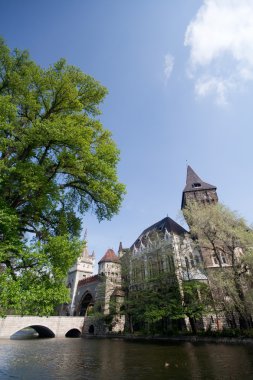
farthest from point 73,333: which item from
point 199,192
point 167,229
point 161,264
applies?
point 199,192

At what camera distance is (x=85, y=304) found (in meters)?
57.1

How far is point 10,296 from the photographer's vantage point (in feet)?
23.1

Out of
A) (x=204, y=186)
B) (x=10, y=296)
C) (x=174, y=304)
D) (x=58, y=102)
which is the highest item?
(x=204, y=186)

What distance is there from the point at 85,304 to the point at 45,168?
5528 cm

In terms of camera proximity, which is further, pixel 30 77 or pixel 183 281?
pixel 183 281

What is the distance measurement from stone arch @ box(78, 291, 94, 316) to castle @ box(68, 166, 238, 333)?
35 centimetres

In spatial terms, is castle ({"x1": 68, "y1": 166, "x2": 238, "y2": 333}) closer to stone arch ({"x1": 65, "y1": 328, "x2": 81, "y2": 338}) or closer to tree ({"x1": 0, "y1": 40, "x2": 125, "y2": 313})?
stone arch ({"x1": 65, "y1": 328, "x2": 81, "y2": 338})

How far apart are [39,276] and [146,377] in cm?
593

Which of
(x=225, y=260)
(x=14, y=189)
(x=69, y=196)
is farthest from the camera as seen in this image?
(x=225, y=260)

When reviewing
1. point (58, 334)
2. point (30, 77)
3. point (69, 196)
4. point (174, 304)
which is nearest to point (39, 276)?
point (69, 196)

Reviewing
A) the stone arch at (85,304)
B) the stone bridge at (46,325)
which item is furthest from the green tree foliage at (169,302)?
the stone arch at (85,304)

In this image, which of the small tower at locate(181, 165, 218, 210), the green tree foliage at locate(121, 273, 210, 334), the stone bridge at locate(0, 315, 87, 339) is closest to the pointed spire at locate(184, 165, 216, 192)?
the small tower at locate(181, 165, 218, 210)

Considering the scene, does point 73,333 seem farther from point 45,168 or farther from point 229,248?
point 45,168

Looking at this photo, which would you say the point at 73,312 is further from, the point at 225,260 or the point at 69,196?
the point at 69,196
